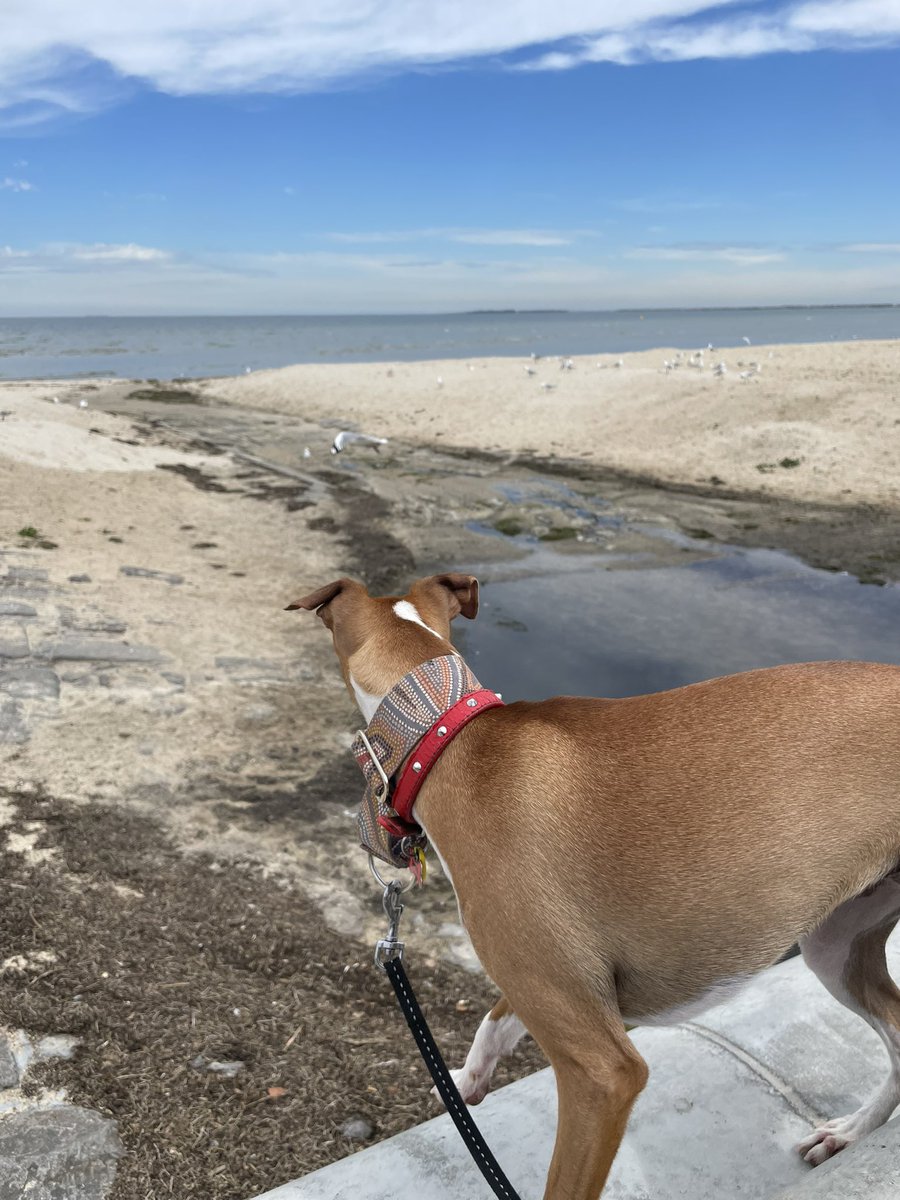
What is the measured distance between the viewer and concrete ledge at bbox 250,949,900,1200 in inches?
114

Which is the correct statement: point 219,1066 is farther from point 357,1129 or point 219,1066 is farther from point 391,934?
point 391,934

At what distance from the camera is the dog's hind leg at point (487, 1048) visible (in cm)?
316

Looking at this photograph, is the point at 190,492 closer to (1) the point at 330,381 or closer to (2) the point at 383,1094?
(2) the point at 383,1094

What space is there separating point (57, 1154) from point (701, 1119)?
7.45 feet

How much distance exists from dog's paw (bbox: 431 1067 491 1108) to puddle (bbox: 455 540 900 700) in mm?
5452

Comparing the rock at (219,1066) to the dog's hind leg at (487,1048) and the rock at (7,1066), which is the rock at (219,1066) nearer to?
the rock at (7,1066)

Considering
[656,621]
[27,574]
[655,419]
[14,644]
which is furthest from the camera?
[655,419]

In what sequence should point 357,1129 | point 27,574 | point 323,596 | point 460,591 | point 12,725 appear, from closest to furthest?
point 323,596, point 460,591, point 357,1129, point 12,725, point 27,574

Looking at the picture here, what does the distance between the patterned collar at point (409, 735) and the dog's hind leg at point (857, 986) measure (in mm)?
1198

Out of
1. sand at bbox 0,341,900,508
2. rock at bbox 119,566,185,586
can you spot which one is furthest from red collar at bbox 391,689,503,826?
sand at bbox 0,341,900,508

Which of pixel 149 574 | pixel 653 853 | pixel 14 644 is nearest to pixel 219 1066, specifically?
pixel 653 853

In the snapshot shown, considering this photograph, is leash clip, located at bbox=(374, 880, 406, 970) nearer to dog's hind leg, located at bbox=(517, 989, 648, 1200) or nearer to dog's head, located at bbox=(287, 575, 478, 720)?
dog's head, located at bbox=(287, 575, 478, 720)

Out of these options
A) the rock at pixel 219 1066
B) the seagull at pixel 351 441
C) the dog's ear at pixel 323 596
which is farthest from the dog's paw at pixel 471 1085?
the seagull at pixel 351 441

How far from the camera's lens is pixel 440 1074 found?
280 centimetres
